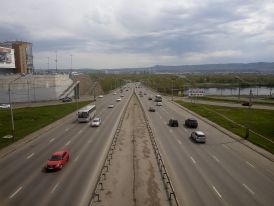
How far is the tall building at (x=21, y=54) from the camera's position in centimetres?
12012

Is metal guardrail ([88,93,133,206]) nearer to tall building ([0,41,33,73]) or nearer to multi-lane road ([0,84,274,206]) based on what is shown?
multi-lane road ([0,84,274,206])

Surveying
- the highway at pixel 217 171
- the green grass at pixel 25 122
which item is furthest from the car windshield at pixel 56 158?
the green grass at pixel 25 122

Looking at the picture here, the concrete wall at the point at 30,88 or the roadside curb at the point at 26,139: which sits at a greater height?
the concrete wall at the point at 30,88

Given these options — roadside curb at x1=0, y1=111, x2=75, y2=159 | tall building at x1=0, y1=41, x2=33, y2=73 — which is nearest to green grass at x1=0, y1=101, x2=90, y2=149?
roadside curb at x1=0, y1=111, x2=75, y2=159

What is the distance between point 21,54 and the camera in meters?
121

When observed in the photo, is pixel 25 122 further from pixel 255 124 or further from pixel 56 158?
pixel 255 124

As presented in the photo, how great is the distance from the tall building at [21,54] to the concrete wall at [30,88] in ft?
55.7

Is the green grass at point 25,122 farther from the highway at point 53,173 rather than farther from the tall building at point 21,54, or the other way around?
the tall building at point 21,54

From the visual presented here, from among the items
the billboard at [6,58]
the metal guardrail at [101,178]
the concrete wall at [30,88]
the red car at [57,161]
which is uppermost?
the billboard at [6,58]

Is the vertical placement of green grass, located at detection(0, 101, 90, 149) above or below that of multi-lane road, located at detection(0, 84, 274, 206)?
above

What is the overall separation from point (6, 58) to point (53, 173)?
298 feet

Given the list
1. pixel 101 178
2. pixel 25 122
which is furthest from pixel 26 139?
pixel 101 178

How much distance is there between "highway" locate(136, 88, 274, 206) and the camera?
23.2 meters

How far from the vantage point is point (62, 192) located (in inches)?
947
